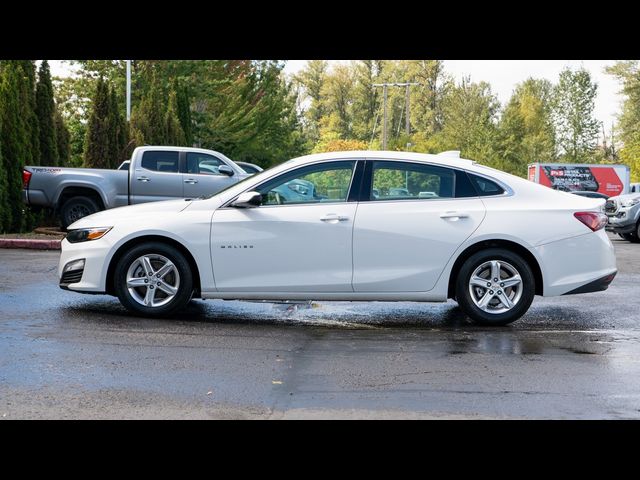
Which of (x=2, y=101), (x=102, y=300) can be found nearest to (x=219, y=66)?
(x=2, y=101)

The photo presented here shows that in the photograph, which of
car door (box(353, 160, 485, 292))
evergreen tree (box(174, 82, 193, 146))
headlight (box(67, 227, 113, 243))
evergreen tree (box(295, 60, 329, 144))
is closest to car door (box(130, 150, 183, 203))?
headlight (box(67, 227, 113, 243))

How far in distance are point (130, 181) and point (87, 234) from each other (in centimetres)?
998

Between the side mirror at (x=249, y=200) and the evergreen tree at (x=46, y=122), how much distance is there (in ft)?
45.1

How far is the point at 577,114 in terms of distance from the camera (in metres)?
70.4

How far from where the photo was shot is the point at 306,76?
305 ft

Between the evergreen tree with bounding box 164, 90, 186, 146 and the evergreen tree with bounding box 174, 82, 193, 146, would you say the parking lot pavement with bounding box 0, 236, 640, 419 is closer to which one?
the evergreen tree with bounding box 164, 90, 186, 146

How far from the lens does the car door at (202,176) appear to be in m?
18.7

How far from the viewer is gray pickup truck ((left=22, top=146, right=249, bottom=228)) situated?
58.4 feet

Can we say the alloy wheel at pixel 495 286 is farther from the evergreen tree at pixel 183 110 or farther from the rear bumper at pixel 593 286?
the evergreen tree at pixel 183 110

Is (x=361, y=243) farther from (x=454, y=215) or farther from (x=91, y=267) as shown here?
(x=91, y=267)

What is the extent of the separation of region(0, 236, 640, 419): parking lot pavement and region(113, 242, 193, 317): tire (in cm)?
14

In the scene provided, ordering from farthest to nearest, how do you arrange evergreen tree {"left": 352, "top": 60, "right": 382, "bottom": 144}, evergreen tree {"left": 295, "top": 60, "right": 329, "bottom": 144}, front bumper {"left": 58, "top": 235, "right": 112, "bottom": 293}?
evergreen tree {"left": 295, "top": 60, "right": 329, "bottom": 144} → evergreen tree {"left": 352, "top": 60, "right": 382, "bottom": 144} → front bumper {"left": 58, "top": 235, "right": 112, "bottom": 293}
